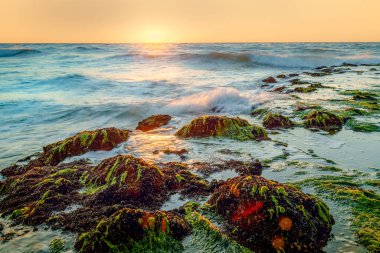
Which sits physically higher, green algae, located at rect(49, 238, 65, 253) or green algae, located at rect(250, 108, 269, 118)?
green algae, located at rect(49, 238, 65, 253)

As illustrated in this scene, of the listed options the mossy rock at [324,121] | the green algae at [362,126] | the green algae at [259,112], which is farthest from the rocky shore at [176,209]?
the green algae at [259,112]

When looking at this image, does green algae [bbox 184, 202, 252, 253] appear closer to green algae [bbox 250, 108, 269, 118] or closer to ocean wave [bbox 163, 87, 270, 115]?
green algae [bbox 250, 108, 269, 118]

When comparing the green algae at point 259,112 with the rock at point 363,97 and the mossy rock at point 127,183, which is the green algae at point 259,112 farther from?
the mossy rock at point 127,183

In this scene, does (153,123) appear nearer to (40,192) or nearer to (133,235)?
(40,192)

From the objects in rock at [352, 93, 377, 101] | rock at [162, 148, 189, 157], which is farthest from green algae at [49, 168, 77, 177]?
rock at [352, 93, 377, 101]

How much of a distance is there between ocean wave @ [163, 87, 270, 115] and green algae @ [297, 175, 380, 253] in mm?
5896

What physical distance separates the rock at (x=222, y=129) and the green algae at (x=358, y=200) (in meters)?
2.17

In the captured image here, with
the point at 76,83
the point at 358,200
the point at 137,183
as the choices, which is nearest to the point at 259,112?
the point at 358,200

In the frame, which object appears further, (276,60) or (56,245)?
(276,60)

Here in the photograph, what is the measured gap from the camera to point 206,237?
115 inches

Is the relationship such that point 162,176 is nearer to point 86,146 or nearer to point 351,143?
point 86,146

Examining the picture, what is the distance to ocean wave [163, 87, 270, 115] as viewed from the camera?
1048 cm

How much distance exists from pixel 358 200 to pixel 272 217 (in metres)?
1.33

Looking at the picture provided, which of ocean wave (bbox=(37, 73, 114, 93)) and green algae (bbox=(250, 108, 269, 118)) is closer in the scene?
green algae (bbox=(250, 108, 269, 118))
